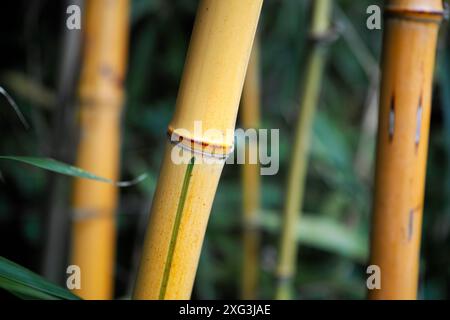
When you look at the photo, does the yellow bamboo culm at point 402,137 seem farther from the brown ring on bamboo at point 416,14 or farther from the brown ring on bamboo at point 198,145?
the brown ring on bamboo at point 198,145

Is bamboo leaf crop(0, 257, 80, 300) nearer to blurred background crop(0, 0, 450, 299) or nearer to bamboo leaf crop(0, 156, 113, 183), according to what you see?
bamboo leaf crop(0, 156, 113, 183)

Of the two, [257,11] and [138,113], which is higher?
[138,113]

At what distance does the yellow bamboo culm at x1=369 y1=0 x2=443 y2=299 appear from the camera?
42cm

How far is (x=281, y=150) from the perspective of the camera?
3.81 feet

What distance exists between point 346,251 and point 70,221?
1.46ft

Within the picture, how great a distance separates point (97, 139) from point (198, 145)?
34 centimetres

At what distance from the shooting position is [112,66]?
2.16 feet

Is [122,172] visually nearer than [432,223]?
No

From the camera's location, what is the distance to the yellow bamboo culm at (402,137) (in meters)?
0.42

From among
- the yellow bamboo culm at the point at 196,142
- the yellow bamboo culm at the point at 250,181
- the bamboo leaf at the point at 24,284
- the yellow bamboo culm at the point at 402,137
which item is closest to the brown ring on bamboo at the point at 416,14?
the yellow bamboo culm at the point at 402,137

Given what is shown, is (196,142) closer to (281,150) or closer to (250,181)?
(250,181)

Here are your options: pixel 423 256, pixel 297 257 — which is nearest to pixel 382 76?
pixel 423 256

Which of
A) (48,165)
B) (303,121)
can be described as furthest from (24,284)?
(303,121)

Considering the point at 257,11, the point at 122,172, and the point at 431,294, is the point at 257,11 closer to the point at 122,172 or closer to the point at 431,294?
the point at 431,294
